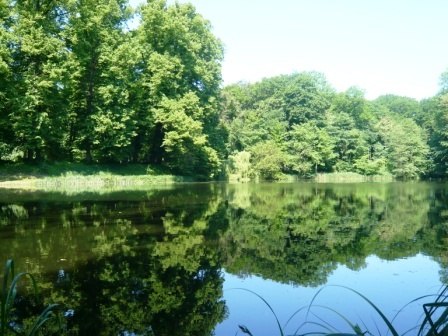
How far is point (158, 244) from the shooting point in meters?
9.19

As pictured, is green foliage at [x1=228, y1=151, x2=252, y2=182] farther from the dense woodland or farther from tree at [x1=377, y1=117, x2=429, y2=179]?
tree at [x1=377, y1=117, x2=429, y2=179]

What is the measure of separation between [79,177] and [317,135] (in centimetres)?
3817

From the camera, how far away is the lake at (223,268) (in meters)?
4.99

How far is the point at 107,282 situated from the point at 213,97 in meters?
37.7

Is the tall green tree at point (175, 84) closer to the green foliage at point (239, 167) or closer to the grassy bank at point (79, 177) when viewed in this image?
the grassy bank at point (79, 177)

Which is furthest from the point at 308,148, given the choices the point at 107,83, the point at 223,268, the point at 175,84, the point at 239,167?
the point at 223,268

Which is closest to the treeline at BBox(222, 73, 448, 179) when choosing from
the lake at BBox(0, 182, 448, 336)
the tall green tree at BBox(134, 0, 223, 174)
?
the tall green tree at BBox(134, 0, 223, 174)

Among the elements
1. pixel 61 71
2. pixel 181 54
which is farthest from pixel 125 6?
pixel 61 71

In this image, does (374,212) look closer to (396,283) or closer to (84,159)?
(396,283)

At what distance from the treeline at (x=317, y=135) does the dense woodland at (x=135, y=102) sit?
0.25 meters

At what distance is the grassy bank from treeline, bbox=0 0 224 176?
143 centimetres

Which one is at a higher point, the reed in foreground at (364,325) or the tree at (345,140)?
the tree at (345,140)


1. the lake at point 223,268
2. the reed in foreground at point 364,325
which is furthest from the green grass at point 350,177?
the reed in foreground at point 364,325

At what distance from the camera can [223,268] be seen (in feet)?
24.3
